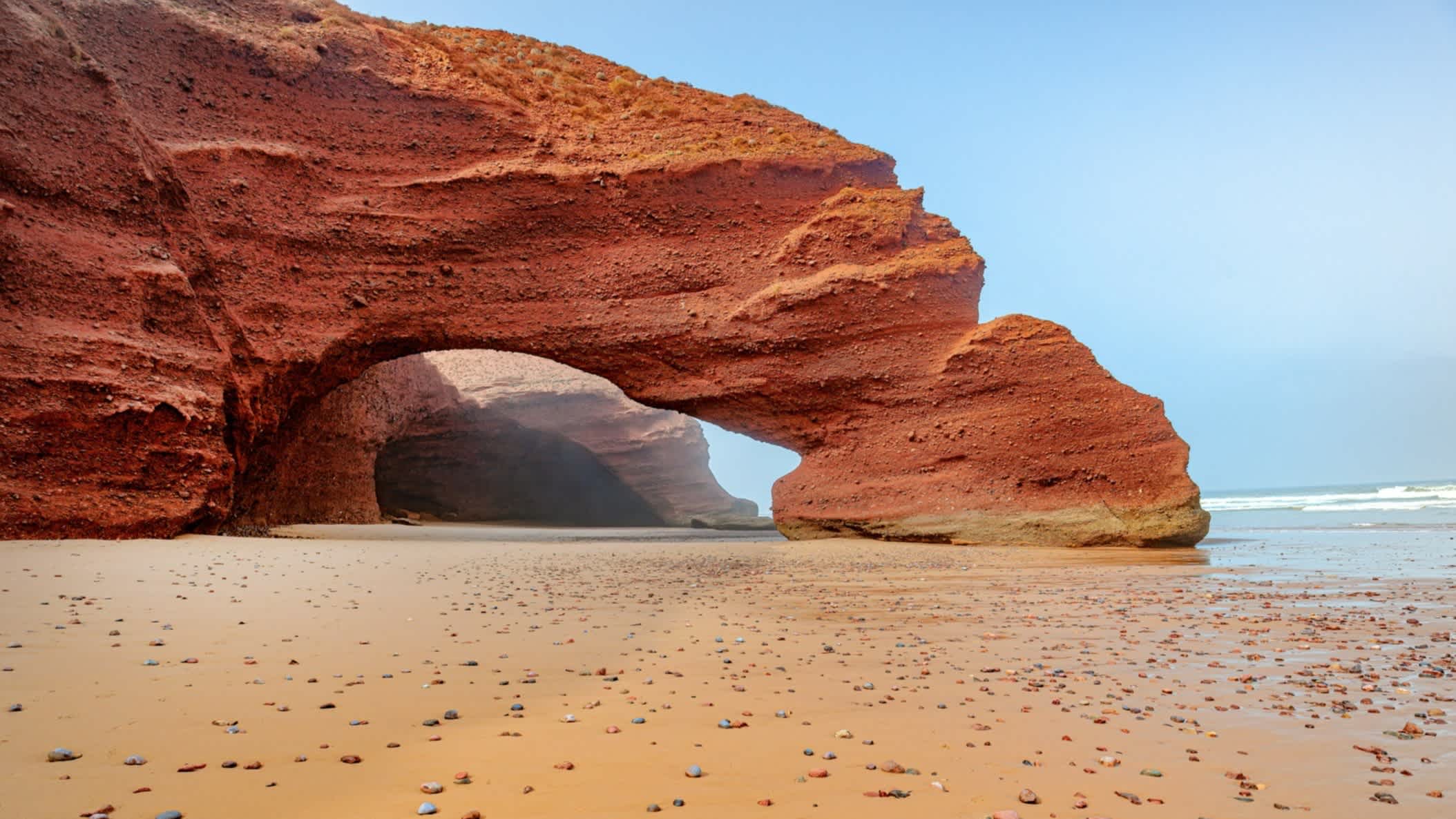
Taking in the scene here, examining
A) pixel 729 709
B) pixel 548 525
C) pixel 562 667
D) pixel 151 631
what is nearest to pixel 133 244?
pixel 151 631

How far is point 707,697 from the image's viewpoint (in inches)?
148

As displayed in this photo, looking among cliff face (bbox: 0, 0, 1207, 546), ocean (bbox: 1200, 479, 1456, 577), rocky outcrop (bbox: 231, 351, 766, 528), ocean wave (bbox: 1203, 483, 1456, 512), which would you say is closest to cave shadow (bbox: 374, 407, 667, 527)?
rocky outcrop (bbox: 231, 351, 766, 528)

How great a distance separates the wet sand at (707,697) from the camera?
8.45 feet

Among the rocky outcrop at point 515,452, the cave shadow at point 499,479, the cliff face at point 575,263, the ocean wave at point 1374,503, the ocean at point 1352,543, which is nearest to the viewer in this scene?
the ocean at point 1352,543

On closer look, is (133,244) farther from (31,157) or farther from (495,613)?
(495,613)

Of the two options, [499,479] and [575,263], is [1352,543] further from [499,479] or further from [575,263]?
[499,479]

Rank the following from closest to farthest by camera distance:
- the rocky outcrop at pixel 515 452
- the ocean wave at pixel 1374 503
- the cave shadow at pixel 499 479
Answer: the rocky outcrop at pixel 515 452
the cave shadow at pixel 499 479
the ocean wave at pixel 1374 503

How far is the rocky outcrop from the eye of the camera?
73.5ft

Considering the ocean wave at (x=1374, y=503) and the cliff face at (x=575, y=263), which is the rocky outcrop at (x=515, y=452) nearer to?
the cliff face at (x=575, y=263)

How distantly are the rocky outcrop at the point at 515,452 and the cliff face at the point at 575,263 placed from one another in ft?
19.9

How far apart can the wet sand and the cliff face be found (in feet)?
21.8

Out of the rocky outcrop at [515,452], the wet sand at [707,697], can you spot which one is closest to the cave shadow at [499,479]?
the rocky outcrop at [515,452]

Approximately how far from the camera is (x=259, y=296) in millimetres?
14172

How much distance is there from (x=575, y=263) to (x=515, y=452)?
17.2 m
